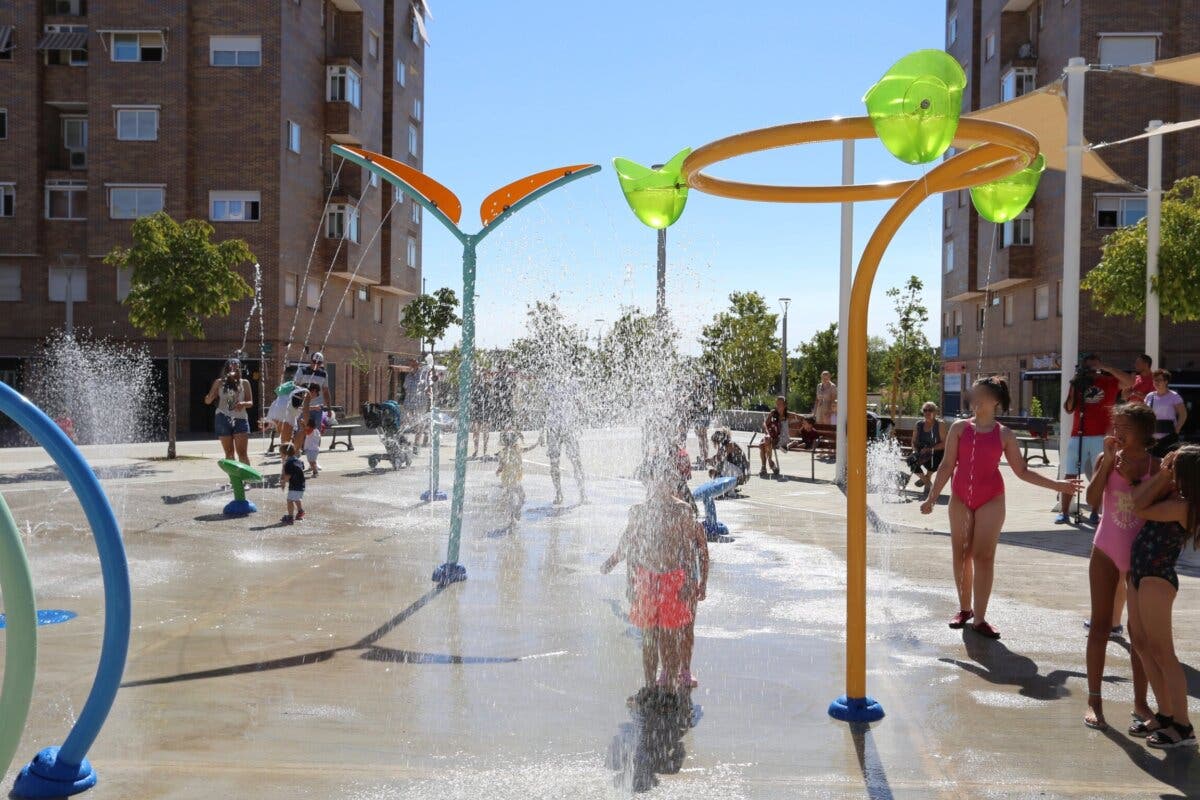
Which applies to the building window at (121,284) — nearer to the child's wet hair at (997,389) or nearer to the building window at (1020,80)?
the building window at (1020,80)

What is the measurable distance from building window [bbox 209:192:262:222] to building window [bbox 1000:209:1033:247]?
83.2 ft

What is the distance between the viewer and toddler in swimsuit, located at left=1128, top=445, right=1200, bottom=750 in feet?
14.8

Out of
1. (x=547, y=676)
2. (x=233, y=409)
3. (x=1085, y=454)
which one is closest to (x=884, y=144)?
(x=547, y=676)

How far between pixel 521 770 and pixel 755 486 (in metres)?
12.5

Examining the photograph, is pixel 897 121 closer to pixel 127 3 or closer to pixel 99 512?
pixel 99 512

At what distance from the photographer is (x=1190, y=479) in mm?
4461

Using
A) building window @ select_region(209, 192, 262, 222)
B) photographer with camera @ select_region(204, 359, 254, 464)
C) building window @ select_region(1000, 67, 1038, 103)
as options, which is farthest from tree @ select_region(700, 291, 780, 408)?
photographer with camera @ select_region(204, 359, 254, 464)

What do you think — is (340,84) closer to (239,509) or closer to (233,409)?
(233,409)

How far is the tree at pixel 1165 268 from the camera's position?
19.7 meters

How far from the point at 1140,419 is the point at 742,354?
42968mm

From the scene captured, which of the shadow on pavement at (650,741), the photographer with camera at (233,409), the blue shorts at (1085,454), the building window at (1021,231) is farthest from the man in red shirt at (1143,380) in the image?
the building window at (1021,231)

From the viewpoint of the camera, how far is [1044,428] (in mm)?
19547

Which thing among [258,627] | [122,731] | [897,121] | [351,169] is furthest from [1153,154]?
[351,169]

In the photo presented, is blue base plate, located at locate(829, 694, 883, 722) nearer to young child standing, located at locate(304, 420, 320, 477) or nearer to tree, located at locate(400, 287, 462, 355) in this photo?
young child standing, located at locate(304, 420, 320, 477)
